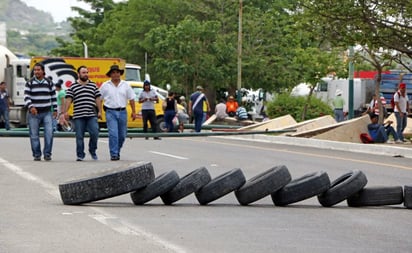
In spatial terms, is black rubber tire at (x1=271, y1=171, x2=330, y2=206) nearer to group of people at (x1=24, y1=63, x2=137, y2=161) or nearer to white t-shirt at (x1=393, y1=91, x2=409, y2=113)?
group of people at (x1=24, y1=63, x2=137, y2=161)

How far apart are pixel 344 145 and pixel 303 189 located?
1552 centimetres

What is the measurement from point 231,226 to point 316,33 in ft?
63.4

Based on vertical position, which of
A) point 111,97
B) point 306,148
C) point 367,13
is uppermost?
point 367,13

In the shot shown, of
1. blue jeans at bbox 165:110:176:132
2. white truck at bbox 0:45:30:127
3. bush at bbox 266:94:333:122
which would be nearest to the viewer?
blue jeans at bbox 165:110:176:132

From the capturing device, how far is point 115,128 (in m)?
19.3

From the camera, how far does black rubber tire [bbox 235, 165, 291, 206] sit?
40.7 ft

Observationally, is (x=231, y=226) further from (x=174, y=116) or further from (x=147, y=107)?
(x=174, y=116)

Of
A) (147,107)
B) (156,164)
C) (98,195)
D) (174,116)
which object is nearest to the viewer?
(98,195)

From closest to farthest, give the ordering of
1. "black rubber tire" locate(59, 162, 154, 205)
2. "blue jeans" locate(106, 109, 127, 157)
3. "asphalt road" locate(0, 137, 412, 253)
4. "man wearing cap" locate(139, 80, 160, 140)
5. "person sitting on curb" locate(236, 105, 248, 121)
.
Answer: "asphalt road" locate(0, 137, 412, 253)
"black rubber tire" locate(59, 162, 154, 205)
"blue jeans" locate(106, 109, 127, 157)
"man wearing cap" locate(139, 80, 160, 140)
"person sitting on curb" locate(236, 105, 248, 121)

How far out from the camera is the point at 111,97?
63.8 ft

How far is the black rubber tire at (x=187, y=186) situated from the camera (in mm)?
12484

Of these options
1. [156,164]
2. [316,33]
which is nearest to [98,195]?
[156,164]

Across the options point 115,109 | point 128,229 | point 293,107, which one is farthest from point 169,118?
point 128,229

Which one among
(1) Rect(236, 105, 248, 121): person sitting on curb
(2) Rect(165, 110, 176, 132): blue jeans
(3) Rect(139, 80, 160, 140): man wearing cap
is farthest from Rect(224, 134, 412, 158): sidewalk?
(1) Rect(236, 105, 248, 121): person sitting on curb
